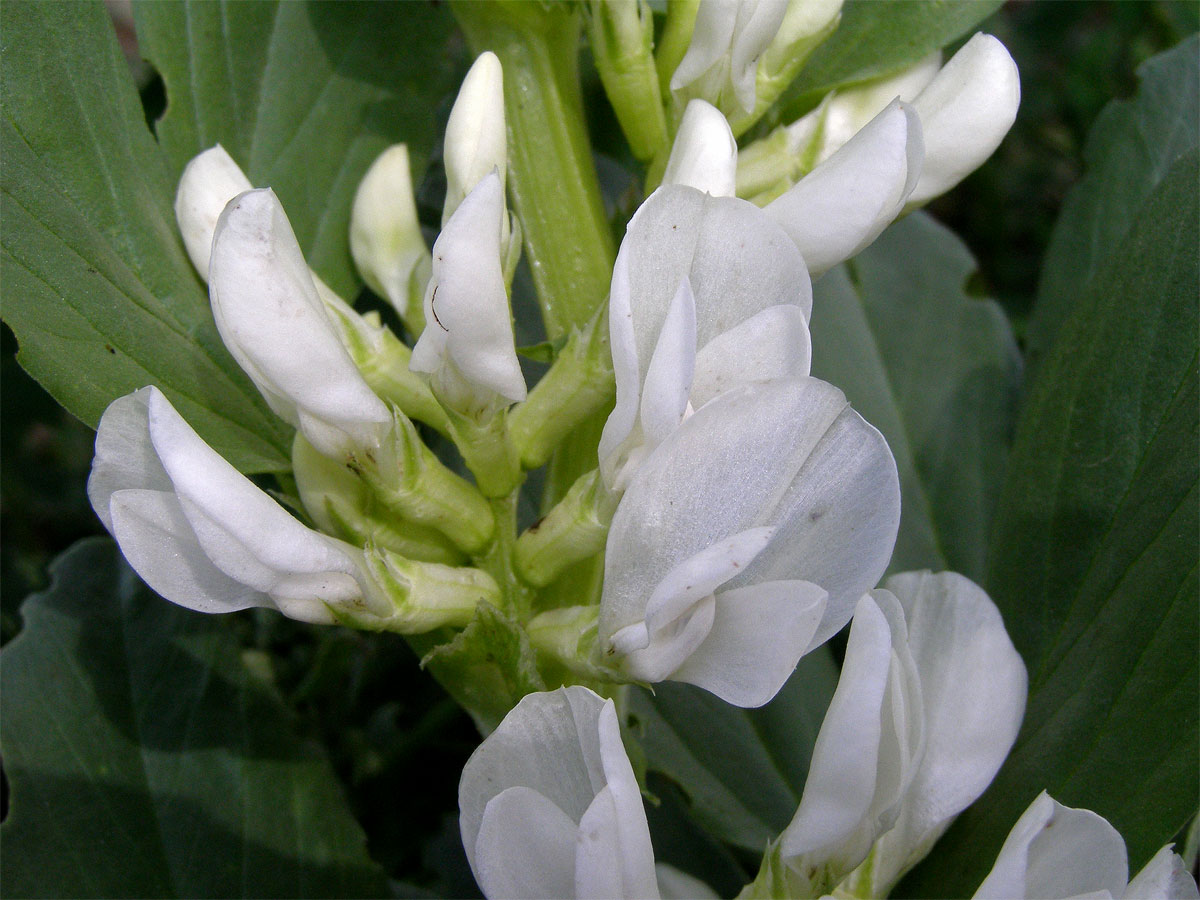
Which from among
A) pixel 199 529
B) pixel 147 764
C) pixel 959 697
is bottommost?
pixel 147 764

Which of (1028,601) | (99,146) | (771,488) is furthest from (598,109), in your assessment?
(771,488)

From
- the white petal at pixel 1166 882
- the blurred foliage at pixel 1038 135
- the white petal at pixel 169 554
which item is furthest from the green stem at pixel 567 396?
the blurred foliage at pixel 1038 135

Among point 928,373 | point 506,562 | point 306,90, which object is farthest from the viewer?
point 928,373

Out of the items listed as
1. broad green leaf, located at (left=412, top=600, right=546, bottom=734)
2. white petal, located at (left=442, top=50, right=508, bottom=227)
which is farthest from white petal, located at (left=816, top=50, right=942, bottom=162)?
broad green leaf, located at (left=412, top=600, right=546, bottom=734)

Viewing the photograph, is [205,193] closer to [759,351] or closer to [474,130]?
[474,130]

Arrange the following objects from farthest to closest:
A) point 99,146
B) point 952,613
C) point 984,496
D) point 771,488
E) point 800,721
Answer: point 984,496
point 800,721
point 99,146
point 952,613
point 771,488

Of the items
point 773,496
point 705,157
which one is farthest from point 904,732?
point 705,157

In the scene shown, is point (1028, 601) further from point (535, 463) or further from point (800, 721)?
point (535, 463)
